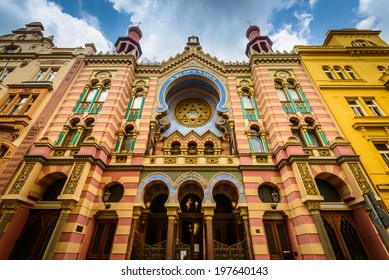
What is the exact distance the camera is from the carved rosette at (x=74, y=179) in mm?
9081

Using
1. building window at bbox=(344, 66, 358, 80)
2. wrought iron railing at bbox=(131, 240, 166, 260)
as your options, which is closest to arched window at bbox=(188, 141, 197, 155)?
wrought iron railing at bbox=(131, 240, 166, 260)

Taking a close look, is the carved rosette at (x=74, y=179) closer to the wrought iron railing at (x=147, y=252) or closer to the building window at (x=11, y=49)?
the wrought iron railing at (x=147, y=252)

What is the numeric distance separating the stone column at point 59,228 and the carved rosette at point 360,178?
15481mm

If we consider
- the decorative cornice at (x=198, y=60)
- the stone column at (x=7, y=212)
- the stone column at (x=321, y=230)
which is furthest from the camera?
the decorative cornice at (x=198, y=60)

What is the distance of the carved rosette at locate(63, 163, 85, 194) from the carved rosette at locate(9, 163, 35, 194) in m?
2.62

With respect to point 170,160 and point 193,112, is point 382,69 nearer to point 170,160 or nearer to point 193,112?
point 193,112

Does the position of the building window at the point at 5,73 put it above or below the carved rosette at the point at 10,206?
above

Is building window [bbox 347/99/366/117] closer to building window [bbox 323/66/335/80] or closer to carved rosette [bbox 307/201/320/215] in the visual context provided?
building window [bbox 323/66/335/80]

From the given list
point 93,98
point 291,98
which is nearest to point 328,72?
point 291,98

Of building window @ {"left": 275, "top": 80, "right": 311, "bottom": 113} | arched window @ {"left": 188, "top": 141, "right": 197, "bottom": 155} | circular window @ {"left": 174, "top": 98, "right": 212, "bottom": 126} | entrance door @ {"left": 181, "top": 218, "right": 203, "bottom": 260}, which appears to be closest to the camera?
entrance door @ {"left": 181, "top": 218, "right": 203, "bottom": 260}

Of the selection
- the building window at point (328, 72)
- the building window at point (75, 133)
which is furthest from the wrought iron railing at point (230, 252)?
the building window at point (328, 72)

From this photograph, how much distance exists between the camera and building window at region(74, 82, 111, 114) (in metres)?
13.4

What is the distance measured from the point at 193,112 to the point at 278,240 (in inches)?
483
